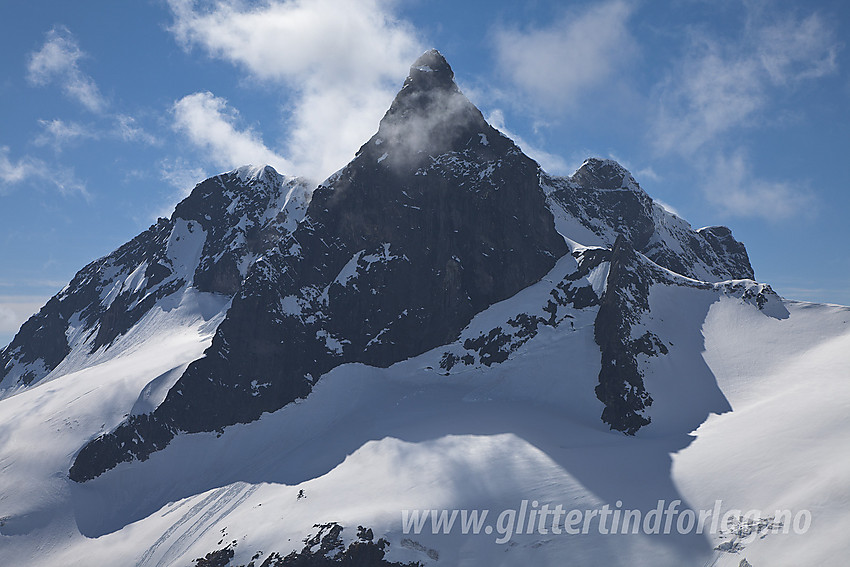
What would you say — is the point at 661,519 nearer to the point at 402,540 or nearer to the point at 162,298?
the point at 402,540

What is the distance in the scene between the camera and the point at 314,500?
262ft

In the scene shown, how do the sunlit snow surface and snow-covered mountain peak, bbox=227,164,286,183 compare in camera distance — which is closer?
the sunlit snow surface

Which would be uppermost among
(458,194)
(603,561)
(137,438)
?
(458,194)

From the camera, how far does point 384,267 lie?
118 m

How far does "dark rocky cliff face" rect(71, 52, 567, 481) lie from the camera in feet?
363

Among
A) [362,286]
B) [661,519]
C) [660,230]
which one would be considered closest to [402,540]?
[661,519]

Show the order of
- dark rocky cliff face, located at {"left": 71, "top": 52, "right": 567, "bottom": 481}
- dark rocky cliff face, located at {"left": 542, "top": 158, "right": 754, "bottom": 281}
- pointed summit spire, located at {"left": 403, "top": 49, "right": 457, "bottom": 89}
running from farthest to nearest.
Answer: dark rocky cliff face, located at {"left": 542, "top": 158, "right": 754, "bottom": 281}, pointed summit spire, located at {"left": 403, "top": 49, "right": 457, "bottom": 89}, dark rocky cliff face, located at {"left": 71, "top": 52, "right": 567, "bottom": 481}

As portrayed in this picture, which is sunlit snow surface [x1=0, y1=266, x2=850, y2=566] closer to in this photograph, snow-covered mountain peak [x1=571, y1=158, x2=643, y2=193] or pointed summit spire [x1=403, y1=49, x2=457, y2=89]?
pointed summit spire [x1=403, y1=49, x2=457, y2=89]

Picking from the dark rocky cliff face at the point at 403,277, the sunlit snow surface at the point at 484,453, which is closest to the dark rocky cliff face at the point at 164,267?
the sunlit snow surface at the point at 484,453

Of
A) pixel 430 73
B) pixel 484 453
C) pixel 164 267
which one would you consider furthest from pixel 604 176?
pixel 164 267

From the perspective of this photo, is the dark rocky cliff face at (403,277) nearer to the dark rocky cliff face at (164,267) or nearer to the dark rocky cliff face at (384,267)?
the dark rocky cliff face at (384,267)

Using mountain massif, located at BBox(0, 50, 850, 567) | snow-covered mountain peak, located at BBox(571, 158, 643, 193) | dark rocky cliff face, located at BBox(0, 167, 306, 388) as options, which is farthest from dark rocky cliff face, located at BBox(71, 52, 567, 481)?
snow-covered mountain peak, located at BBox(571, 158, 643, 193)

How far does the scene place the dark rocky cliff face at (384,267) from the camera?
110 meters

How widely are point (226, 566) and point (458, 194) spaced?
73105 mm
